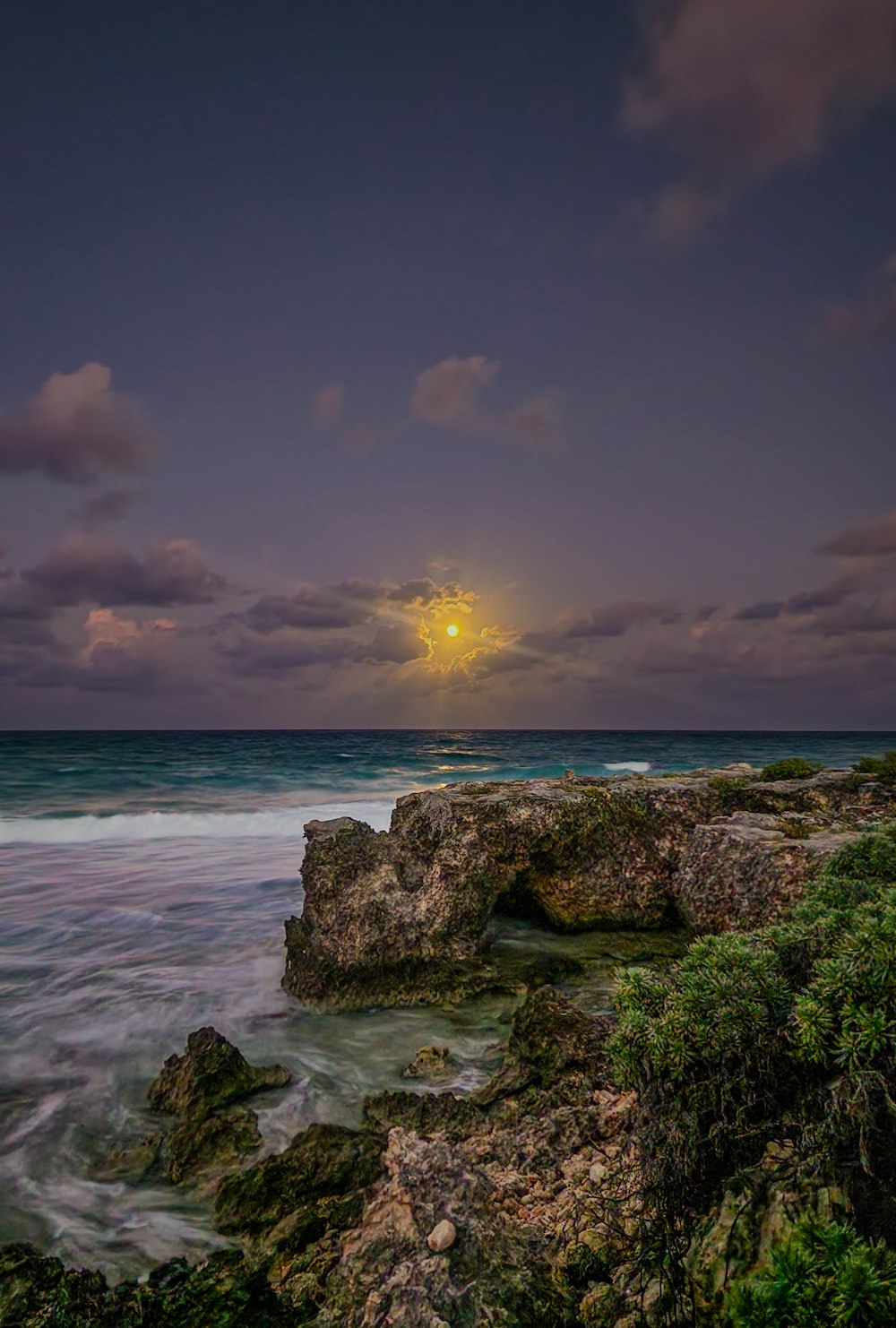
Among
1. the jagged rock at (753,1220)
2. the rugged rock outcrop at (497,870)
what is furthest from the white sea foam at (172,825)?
the jagged rock at (753,1220)

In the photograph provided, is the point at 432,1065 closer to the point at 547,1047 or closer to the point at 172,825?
the point at 547,1047

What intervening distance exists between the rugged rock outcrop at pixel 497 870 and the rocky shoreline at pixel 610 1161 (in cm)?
139

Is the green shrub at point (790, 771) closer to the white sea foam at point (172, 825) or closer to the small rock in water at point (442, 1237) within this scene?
the small rock in water at point (442, 1237)

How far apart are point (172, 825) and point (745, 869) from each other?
27047 millimetres

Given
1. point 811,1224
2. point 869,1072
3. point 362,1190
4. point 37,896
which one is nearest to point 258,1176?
point 362,1190

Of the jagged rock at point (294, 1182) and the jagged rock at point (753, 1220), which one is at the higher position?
the jagged rock at point (753, 1220)

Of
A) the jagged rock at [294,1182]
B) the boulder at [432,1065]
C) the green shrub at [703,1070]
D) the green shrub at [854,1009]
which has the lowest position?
the boulder at [432,1065]

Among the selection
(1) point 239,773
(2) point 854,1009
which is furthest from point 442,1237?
(1) point 239,773

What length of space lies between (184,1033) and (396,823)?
385 cm

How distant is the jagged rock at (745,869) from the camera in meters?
7.18

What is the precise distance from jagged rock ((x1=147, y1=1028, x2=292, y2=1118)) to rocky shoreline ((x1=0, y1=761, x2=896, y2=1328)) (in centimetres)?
2

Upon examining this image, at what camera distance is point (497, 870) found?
30.7 ft

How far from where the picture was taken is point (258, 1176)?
5.13 m

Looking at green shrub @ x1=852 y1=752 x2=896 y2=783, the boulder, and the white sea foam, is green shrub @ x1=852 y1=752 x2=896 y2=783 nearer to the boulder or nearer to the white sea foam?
the boulder
